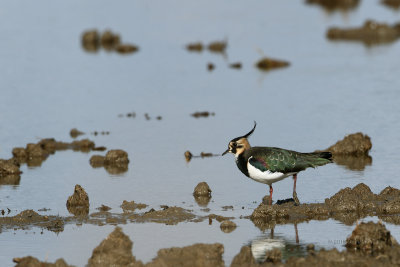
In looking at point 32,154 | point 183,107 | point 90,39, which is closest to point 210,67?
point 183,107

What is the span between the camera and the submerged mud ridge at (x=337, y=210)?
61.3 feet

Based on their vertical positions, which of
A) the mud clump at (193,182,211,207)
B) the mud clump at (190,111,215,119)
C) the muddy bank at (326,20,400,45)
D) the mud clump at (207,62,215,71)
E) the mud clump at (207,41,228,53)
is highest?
the muddy bank at (326,20,400,45)

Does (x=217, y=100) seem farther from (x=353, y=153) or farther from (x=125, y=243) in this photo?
(x=125, y=243)

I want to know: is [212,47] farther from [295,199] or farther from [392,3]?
[295,199]

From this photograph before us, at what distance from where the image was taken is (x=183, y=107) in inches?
1182

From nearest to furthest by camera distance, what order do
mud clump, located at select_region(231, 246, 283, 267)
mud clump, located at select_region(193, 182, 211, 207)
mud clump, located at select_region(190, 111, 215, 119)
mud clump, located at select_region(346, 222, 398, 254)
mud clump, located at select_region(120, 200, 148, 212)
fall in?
mud clump, located at select_region(231, 246, 283, 267), mud clump, located at select_region(346, 222, 398, 254), mud clump, located at select_region(120, 200, 148, 212), mud clump, located at select_region(193, 182, 211, 207), mud clump, located at select_region(190, 111, 215, 119)

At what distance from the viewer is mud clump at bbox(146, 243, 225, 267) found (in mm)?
15320

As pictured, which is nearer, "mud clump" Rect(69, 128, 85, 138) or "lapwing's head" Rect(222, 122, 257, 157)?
"lapwing's head" Rect(222, 122, 257, 157)

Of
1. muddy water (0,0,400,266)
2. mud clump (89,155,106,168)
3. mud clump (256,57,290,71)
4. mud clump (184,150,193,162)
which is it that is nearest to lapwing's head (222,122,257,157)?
muddy water (0,0,400,266)

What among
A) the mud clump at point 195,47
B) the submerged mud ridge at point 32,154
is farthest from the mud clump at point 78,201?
the mud clump at point 195,47

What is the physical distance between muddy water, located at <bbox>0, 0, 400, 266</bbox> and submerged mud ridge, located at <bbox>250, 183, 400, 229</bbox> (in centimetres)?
43

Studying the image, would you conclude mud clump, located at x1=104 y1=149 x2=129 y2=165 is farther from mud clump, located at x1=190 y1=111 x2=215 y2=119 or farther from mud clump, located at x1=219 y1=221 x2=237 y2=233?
mud clump, located at x1=219 y1=221 x2=237 y2=233

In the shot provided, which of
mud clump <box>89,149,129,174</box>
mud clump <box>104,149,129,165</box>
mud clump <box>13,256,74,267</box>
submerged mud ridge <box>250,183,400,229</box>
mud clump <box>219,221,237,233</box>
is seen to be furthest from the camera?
mud clump <box>104,149,129,165</box>

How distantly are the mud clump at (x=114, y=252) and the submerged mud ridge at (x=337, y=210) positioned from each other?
3.43m
